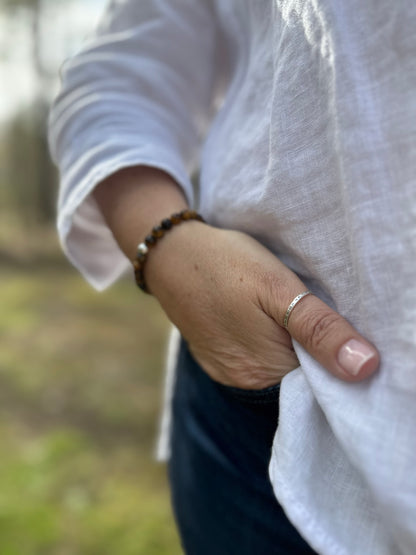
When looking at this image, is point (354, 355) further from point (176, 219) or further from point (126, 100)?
point (126, 100)

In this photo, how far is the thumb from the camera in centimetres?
58

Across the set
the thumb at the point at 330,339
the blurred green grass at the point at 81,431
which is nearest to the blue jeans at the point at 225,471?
the thumb at the point at 330,339

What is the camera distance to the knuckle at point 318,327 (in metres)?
0.63

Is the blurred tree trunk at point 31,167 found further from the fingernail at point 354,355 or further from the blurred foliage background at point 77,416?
the fingernail at point 354,355

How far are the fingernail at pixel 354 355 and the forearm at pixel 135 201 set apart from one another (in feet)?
1.28

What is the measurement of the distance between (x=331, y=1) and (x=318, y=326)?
0.33 metres

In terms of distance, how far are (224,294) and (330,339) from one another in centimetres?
19

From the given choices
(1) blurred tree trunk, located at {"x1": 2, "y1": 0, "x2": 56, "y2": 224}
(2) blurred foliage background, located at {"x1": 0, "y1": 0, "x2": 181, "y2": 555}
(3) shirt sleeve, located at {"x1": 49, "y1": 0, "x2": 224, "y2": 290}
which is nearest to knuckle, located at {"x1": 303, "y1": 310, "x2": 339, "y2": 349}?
(3) shirt sleeve, located at {"x1": 49, "y1": 0, "x2": 224, "y2": 290}

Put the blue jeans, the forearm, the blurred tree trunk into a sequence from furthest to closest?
the blurred tree trunk → the forearm → the blue jeans

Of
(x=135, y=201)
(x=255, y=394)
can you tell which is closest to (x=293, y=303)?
(x=255, y=394)

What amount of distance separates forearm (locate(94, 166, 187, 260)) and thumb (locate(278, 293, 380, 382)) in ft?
0.97

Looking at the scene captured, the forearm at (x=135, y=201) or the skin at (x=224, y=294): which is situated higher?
the forearm at (x=135, y=201)

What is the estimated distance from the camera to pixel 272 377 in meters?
0.75

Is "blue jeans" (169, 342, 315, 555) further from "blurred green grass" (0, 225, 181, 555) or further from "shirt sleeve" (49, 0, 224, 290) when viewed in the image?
"blurred green grass" (0, 225, 181, 555)
